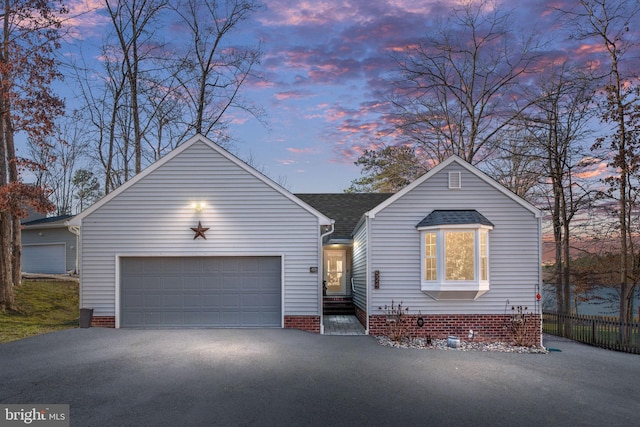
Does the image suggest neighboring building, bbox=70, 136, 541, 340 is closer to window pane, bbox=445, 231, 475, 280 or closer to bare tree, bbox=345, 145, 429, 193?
window pane, bbox=445, 231, 475, 280

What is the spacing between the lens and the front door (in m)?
19.1

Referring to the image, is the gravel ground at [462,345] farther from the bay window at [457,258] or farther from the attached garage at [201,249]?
the attached garage at [201,249]

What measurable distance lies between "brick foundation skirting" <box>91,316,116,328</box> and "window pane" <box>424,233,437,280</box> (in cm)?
909

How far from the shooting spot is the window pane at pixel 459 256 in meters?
12.9

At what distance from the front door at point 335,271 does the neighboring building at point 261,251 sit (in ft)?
18.6

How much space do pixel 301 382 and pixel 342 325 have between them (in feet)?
23.5

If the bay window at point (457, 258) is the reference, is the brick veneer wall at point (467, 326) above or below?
below

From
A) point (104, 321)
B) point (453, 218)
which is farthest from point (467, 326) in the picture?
point (104, 321)

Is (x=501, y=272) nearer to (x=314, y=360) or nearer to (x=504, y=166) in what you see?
(x=314, y=360)

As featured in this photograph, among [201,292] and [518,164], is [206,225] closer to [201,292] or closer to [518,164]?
[201,292]

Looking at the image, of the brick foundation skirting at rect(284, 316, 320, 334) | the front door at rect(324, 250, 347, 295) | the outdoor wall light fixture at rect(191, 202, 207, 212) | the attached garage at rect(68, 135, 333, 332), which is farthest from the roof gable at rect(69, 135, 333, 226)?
the front door at rect(324, 250, 347, 295)

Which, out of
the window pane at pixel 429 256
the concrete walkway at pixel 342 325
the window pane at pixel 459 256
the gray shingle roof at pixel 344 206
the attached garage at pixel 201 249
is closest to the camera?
A: the window pane at pixel 459 256

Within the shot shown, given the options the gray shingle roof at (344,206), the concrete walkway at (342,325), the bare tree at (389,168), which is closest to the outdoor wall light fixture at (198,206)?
the concrete walkway at (342,325)

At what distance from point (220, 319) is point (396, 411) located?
8.01m
